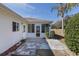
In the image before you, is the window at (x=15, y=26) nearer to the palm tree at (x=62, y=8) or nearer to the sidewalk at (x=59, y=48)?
the sidewalk at (x=59, y=48)

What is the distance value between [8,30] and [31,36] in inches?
68.7

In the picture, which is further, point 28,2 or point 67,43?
point 67,43

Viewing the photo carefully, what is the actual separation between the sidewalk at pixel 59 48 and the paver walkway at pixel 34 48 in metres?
0.28

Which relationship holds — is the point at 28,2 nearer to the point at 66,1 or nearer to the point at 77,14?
the point at 66,1

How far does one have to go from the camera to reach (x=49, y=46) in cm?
1156

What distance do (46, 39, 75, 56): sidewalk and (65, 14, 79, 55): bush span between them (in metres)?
0.27

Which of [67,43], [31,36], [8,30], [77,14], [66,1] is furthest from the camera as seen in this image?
[8,30]

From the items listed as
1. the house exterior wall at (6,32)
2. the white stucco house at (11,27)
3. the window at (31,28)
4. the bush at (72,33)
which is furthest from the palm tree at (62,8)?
the house exterior wall at (6,32)

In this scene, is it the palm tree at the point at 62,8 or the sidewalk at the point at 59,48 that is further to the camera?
the palm tree at the point at 62,8

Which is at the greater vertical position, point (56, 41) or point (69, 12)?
point (69, 12)

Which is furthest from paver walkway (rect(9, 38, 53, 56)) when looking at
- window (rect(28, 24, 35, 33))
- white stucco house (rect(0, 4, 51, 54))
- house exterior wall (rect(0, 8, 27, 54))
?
house exterior wall (rect(0, 8, 27, 54))

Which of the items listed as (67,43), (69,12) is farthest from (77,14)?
(67,43)

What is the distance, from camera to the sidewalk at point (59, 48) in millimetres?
10477

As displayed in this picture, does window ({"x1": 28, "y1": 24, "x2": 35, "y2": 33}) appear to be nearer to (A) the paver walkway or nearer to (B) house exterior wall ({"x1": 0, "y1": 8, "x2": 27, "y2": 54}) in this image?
(A) the paver walkway
